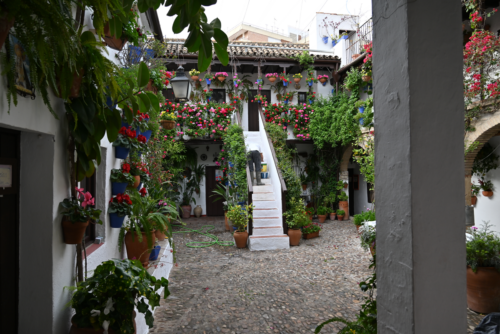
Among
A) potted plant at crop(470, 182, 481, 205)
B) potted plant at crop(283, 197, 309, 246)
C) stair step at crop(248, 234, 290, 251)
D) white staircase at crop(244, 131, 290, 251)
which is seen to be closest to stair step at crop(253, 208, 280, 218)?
white staircase at crop(244, 131, 290, 251)

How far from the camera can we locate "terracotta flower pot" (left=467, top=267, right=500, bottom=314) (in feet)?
12.5

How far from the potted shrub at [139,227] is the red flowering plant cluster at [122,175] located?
225mm

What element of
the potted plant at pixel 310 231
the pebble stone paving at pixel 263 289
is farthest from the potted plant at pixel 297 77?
the pebble stone paving at pixel 263 289

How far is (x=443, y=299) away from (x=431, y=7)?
3.64ft

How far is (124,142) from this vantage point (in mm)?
3801

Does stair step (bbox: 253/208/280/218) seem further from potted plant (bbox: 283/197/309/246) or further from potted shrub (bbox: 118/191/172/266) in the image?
potted shrub (bbox: 118/191/172/266)

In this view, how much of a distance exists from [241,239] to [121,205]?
4.11 m

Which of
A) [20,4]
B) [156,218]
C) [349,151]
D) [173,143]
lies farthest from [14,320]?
[349,151]

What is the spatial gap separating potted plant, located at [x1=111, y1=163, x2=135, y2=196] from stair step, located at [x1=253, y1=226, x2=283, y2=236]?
13.8ft

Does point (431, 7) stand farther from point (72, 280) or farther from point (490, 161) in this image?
point (490, 161)

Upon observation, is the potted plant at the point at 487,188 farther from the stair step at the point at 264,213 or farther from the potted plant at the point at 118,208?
the potted plant at the point at 118,208

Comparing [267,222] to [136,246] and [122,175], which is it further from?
[122,175]

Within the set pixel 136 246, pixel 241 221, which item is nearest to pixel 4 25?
pixel 136 246

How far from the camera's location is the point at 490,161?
7.63 meters
